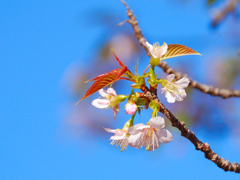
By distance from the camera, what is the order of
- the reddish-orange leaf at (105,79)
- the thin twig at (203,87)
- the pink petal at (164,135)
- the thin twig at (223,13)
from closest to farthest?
the reddish-orange leaf at (105,79)
the pink petal at (164,135)
the thin twig at (203,87)
the thin twig at (223,13)

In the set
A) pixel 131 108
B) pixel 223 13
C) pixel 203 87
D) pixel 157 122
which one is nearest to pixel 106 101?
pixel 131 108

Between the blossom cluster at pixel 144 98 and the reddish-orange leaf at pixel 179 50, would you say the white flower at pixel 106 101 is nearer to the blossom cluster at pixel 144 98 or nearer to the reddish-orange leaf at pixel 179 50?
the blossom cluster at pixel 144 98

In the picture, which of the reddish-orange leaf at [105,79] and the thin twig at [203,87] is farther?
the thin twig at [203,87]

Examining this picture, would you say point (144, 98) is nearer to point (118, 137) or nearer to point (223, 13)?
point (118, 137)

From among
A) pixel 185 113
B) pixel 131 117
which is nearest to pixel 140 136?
pixel 131 117

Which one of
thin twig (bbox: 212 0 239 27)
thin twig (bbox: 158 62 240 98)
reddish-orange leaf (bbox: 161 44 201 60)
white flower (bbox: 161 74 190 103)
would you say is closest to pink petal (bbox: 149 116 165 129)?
white flower (bbox: 161 74 190 103)

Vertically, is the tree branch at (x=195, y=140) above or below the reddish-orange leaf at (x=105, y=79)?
below

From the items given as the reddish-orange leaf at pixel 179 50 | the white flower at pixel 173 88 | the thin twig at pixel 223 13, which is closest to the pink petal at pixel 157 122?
the white flower at pixel 173 88
